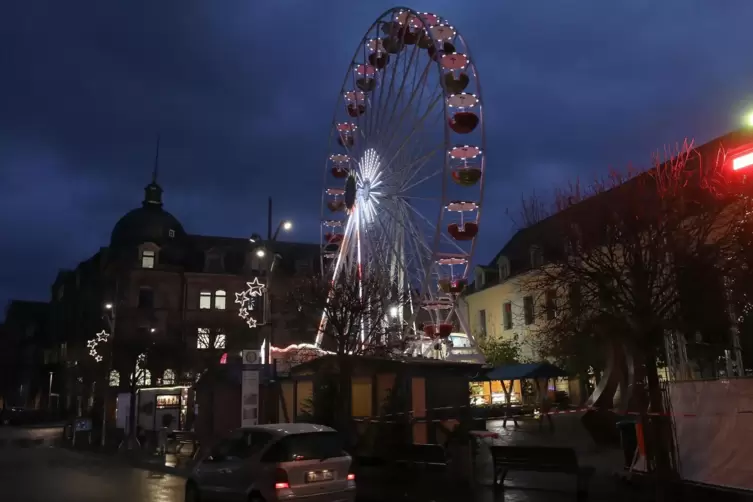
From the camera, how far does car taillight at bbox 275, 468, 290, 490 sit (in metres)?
11.2

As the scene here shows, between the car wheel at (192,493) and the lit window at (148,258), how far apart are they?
49.6m

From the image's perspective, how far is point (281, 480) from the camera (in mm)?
11227

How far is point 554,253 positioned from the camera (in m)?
16.0

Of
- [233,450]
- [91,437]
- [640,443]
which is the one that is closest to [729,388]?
[640,443]

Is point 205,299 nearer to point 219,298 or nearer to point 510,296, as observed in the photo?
point 219,298

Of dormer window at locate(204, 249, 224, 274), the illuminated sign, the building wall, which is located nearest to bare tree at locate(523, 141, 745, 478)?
the building wall

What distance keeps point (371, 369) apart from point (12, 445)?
2565cm

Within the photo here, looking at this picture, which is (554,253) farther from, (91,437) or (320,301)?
(91,437)

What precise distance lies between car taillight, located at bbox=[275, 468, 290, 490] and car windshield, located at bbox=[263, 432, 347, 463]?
0.70 ft

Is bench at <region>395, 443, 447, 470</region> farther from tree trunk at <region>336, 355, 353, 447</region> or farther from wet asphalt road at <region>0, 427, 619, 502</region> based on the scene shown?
tree trunk at <region>336, 355, 353, 447</region>

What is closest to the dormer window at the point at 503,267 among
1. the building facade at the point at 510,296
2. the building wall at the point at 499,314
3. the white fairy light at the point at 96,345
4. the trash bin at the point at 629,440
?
the building facade at the point at 510,296

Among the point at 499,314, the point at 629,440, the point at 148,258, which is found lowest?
the point at 629,440

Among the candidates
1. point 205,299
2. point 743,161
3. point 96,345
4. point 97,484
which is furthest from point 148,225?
point 743,161

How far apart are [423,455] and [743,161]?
1003cm
